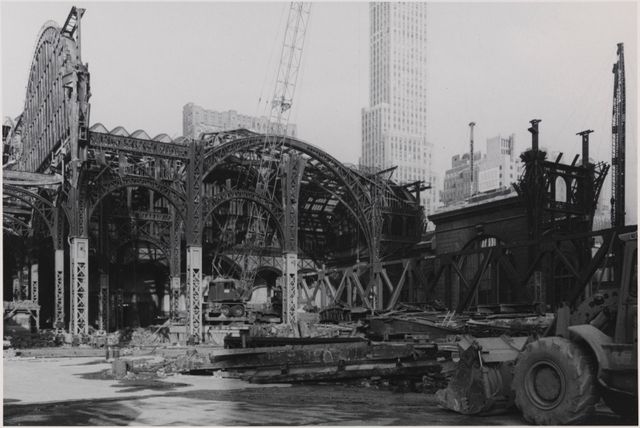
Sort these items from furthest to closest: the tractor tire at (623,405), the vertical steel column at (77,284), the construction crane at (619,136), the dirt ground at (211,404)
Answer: the vertical steel column at (77,284) < the construction crane at (619,136) < the dirt ground at (211,404) < the tractor tire at (623,405)

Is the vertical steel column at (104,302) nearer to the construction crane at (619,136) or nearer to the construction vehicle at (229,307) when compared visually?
the construction vehicle at (229,307)

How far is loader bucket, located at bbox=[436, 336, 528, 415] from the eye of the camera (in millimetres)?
12727

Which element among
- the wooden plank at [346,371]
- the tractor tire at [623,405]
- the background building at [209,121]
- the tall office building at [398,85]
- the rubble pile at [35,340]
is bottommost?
the rubble pile at [35,340]

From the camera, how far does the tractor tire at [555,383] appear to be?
36.2 ft

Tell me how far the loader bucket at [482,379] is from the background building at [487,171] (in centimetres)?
8698

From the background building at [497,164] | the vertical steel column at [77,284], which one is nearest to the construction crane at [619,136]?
the vertical steel column at [77,284]

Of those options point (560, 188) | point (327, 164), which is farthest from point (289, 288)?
point (560, 188)

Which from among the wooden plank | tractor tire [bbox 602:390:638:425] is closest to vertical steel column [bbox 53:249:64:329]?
the wooden plank

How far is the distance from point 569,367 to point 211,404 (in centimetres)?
735

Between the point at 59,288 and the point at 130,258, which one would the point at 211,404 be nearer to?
the point at 59,288

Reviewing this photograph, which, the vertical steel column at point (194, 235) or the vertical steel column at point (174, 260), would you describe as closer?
the vertical steel column at point (194, 235)

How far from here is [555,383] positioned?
1152 cm

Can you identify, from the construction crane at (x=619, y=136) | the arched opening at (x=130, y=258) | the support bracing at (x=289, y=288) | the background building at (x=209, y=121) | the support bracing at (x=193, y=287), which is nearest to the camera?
the construction crane at (x=619, y=136)

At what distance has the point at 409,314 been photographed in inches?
1312
